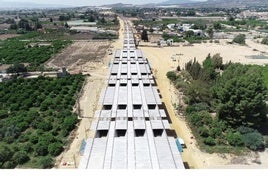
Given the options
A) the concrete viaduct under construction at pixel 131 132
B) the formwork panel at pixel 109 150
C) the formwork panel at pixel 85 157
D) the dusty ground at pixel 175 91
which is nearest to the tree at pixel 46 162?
the concrete viaduct under construction at pixel 131 132

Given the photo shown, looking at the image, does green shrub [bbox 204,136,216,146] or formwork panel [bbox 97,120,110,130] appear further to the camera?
green shrub [bbox 204,136,216,146]

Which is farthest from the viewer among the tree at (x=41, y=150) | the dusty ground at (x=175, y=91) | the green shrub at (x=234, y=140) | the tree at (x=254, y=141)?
the green shrub at (x=234, y=140)

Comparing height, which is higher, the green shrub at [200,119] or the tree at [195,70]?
the tree at [195,70]

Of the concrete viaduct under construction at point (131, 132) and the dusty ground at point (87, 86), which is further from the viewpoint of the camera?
the dusty ground at point (87, 86)

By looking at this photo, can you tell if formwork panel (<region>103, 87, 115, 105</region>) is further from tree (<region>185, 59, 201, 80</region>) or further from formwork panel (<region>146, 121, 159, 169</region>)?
tree (<region>185, 59, 201, 80</region>)

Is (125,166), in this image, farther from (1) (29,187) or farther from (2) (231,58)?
(2) (231,58)

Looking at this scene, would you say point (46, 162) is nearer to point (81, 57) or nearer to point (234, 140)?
point (234, 140)

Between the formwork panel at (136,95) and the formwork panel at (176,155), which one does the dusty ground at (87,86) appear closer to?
the formwork panel at (136,95)

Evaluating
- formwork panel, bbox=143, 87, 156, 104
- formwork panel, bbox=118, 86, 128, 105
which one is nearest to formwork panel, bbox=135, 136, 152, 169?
formwork panel, bbox=143, 87, 156, 104
